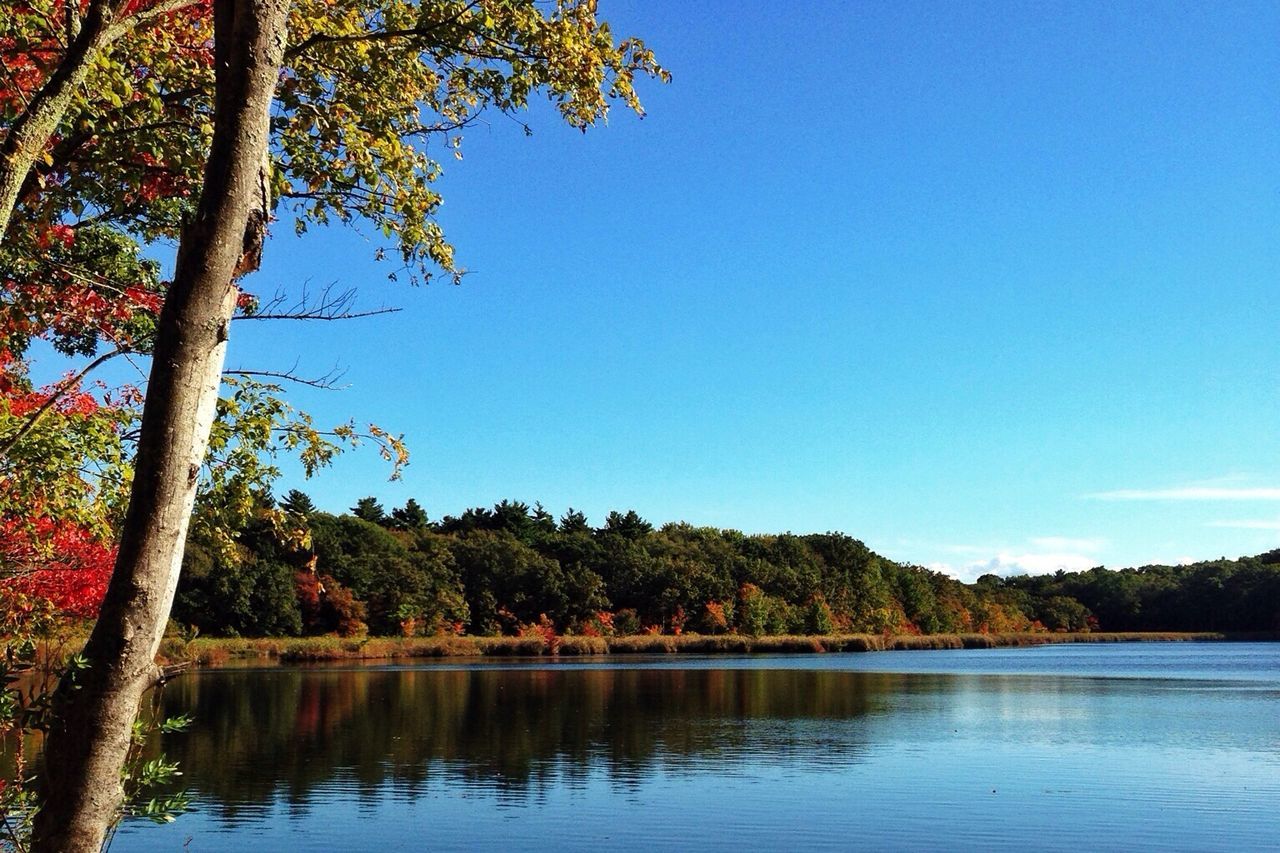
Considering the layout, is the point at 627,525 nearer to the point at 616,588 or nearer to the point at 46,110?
the point at 616,588

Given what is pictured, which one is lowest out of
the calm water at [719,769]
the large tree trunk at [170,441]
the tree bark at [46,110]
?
the calm water at [719,769]

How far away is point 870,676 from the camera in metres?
52.5

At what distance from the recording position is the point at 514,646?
72062 mm

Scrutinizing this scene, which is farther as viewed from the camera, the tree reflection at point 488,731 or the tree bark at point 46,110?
the tree reflection at point 488,731

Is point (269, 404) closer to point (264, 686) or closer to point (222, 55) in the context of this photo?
point (222, 55)

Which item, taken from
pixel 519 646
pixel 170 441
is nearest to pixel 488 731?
pixel 170 441

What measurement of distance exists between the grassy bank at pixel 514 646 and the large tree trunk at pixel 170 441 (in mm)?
43554

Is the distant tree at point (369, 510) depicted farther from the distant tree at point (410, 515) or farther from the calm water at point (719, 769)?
the calm water at point (719, 769)

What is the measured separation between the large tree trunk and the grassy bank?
43.6 metres

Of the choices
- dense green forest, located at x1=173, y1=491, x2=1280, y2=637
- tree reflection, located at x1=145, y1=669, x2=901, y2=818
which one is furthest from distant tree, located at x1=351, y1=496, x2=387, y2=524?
tree reflection, located at x1=145, y1=669, x2=901, y2=818

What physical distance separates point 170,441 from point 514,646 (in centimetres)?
6952

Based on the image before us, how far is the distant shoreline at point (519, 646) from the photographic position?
62062 mm

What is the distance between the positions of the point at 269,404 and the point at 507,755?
1620 cm

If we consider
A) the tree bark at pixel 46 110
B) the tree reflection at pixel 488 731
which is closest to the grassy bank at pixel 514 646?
the tree reflection at pixel 488 731
